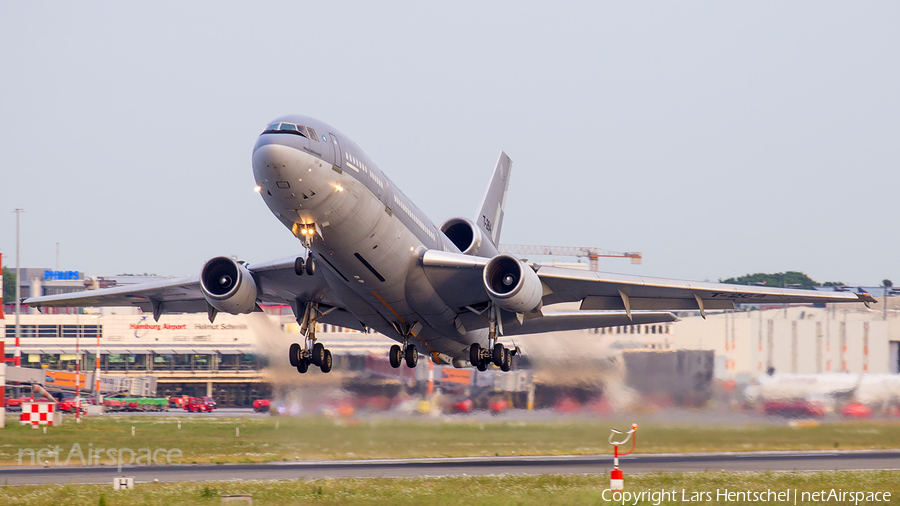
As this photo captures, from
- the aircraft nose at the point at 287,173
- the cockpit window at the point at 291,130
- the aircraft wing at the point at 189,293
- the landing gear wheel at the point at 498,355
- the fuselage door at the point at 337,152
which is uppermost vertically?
the cockpit window at the point at 291,130

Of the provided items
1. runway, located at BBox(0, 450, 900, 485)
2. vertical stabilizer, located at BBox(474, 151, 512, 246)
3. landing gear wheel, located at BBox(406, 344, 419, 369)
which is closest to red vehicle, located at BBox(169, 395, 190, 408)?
runway, located at BBox(0, 450, 900, 485)

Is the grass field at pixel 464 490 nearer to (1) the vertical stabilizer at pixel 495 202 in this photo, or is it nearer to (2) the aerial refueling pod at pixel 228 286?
(2) the aerial refueling pod at pixel 228 286

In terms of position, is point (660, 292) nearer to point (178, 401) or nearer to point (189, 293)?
point (189, 293)

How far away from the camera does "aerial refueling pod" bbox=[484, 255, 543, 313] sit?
21000mm

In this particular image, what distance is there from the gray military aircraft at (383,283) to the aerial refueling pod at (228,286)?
0.12 feet

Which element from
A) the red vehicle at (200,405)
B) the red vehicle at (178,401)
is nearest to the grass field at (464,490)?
the red vehicle at (200,405)

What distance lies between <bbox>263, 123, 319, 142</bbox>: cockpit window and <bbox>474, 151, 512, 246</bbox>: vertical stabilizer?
42.1 feet

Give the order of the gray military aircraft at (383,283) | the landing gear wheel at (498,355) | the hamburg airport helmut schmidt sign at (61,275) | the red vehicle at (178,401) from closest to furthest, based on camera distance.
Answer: the gray military aircraft at (383,283) → the landing gear wheel at (498,355) → the red vehicle at (178,401) → the hamburg airport helmut schmidt sign at (61,275)

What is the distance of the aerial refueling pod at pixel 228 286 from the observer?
73.6 feet

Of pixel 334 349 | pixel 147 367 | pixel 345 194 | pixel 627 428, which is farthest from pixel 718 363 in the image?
pixel 147 367

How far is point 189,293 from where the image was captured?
26406 millimetres

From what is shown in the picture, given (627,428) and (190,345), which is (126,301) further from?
(190,345)

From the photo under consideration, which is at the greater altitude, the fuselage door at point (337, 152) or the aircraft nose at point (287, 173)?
the fuselage door at point (337, 152)

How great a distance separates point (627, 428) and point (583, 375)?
231cm
